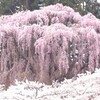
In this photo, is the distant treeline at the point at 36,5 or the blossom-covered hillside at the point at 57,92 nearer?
the blossom-covered hillside at the point at 57,92

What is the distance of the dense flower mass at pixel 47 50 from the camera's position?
6.44m

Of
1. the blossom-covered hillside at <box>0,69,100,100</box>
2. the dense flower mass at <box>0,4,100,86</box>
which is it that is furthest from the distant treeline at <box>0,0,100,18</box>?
the blossom-covered hillside at <box>0,69,100,100</box>

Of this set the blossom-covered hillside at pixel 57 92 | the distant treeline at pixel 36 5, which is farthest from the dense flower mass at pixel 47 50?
the distant treeline at pixel 36 5

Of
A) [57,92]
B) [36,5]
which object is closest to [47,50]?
[57,92]

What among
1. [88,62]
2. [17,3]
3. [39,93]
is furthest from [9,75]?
[17,3]

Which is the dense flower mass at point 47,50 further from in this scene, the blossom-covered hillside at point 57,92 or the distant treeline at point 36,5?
the distant treeline at point 36,5

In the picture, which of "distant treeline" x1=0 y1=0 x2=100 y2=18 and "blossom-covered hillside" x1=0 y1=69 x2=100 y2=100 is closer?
"blossom-covered hillside" x1=0 y1=69 x2=100 y2=100

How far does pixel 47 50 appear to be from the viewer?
253 inches

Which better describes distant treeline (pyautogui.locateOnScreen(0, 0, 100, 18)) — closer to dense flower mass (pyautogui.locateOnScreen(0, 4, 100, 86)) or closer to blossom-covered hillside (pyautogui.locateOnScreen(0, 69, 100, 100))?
dense flower mass (pyautogui.locateOnScreen(0, 4, 100, 86))

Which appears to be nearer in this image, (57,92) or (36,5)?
(57,92)

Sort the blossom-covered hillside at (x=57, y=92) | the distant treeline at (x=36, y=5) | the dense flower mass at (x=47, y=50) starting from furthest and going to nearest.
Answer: the distant treeline at (x=36, y=5), the dense flower mass at (x=47, y=50), the blossom-covered hillside at (x=57, y=92)

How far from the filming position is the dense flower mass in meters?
6.44

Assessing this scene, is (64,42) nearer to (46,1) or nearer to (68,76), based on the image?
(68,76)

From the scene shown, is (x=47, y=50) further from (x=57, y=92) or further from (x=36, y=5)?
(x=36, y=5)
